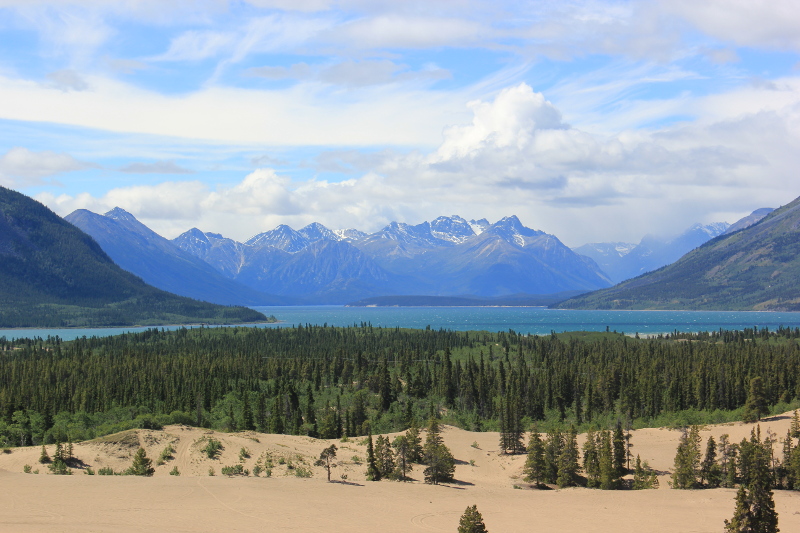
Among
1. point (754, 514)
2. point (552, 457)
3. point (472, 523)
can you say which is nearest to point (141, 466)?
point (472, 523)

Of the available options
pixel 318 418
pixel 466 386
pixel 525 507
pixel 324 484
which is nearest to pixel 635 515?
pixel 525 507

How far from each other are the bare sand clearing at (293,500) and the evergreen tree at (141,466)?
178 inches

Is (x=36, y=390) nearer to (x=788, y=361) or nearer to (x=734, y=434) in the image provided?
(x=734, y=434)

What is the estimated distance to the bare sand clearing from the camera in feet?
214

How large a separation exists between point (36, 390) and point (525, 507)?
12649cm

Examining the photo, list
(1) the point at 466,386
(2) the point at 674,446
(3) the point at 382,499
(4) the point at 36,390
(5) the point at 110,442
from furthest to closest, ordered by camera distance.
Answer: (1) the point at 466,386 < (4) the point at 36,390 < (2) the point at 674,446 < (5) the point at 110,442 < (3) the point at 382,499

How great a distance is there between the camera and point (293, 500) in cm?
7544

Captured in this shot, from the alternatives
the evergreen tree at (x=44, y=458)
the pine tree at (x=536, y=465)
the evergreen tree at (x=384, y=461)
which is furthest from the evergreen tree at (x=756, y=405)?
the evergreen tree at (x=44, y=458)

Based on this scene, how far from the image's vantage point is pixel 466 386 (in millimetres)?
177250

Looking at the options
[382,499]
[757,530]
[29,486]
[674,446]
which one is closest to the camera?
[757,530]

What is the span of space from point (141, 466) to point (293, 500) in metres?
22.8

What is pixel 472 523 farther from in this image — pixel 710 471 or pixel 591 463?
pixel 710 471

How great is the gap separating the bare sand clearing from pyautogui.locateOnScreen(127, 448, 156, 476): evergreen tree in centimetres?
453

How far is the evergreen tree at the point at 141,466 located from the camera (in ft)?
286
